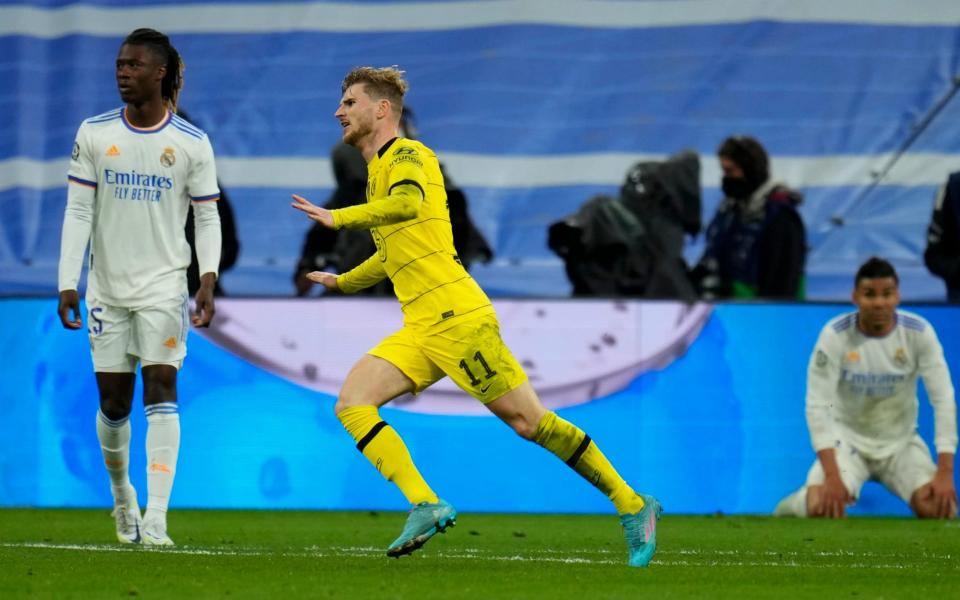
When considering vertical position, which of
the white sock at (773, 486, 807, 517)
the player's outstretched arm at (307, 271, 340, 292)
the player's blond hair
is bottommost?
the white sock at (773, 486, 807, 517)

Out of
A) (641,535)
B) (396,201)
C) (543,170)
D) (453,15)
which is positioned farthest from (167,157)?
(453,15)

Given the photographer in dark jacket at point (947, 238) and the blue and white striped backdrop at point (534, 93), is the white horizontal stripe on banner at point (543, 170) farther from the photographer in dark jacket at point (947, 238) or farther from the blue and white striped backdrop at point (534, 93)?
the photographer in dark jacket at point (947, 238)

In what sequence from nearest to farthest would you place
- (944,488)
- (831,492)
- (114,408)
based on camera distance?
(114,408), (944,488), (831,492)

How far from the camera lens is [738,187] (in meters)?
10.4

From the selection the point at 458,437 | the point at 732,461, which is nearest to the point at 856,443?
the point at 732,461

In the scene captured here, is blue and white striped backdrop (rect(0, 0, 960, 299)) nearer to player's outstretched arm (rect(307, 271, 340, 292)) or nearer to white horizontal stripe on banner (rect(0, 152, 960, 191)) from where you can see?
white horizontal stripe on banner (rect(0, 152, 960, 191))

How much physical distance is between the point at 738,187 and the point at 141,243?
14.6 feet

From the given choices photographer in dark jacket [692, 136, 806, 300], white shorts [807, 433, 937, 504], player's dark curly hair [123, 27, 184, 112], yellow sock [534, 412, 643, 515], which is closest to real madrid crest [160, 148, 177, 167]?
player's dark curly hair [123, 27, 184, 112]

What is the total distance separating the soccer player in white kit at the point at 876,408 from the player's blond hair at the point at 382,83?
385 centimetres

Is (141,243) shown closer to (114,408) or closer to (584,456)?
(114,408)

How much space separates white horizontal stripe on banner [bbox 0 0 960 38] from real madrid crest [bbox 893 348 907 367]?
303 centimetres

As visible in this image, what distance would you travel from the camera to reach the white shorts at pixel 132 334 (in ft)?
23.1

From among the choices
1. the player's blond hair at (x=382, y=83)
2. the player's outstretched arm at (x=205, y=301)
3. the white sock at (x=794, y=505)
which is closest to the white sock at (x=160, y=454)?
the player's outstretched arm at (x=205, y=301)

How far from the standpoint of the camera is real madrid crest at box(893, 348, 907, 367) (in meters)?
9.73
